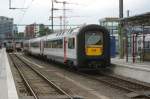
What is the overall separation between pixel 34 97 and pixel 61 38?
Answer: 55.5 feet

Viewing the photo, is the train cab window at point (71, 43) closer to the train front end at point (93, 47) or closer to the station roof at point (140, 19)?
the train front end at point (93, 47)

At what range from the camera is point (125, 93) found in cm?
1609

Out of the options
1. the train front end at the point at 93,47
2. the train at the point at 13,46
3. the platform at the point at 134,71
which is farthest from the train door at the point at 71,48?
the train at the point at 13,46

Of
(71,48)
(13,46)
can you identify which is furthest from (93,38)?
(13,46)

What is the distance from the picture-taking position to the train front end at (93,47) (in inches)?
995

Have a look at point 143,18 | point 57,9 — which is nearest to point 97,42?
point 143,18

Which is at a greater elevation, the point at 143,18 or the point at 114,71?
the point at 143,18

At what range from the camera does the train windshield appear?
2559 centimetres

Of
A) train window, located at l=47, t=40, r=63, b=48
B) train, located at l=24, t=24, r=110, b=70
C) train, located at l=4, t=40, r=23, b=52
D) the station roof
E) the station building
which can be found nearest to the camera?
the station roof

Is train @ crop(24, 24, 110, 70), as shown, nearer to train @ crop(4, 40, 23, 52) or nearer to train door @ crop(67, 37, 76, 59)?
train door @ crop(67, 37, 76, 59)

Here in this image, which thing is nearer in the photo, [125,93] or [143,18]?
[125,93]

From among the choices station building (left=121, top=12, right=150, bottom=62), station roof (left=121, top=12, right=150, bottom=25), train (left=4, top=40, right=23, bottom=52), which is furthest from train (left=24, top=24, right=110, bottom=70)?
train (left=4, top=40, right=23, bottom=52)

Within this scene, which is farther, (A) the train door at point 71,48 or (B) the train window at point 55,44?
(B) the train window at point 55,44

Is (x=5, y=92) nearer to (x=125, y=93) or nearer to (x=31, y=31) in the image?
(x=125, y=93)
